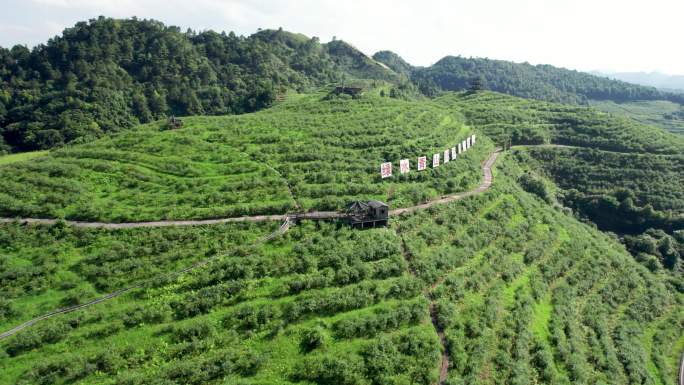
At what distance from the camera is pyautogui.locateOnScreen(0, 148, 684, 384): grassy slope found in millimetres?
32375

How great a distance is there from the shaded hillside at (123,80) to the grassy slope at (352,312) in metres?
78.1

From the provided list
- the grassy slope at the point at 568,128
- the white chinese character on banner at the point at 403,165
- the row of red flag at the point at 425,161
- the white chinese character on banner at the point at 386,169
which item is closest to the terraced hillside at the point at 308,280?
the white chinese character on banner at the point at 403,165

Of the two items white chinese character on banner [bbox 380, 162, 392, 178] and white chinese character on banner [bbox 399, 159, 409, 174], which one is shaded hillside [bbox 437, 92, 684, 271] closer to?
white chinese character on banner [bbox 399, 159, 409, 174]

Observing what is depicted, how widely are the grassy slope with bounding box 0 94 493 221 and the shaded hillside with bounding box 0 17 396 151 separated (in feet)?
141

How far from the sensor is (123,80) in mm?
135625

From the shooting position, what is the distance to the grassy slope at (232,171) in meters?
52.2

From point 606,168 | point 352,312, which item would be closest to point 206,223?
point 352,312

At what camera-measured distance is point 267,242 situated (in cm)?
4634

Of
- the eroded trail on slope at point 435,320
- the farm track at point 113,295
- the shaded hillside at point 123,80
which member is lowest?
the eroded trail on slope at point 435,320

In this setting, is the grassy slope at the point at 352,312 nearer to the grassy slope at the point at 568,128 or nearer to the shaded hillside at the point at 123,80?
the grassy slope at the point at 568,128

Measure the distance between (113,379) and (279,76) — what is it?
14349 cm

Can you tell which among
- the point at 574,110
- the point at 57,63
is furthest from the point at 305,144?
the point at 57,63

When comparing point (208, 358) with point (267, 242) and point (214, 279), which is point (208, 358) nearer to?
point (214, 279)

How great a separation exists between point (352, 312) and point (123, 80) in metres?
137
